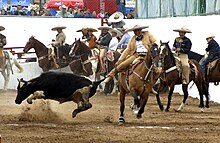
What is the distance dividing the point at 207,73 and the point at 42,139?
33.4 ft

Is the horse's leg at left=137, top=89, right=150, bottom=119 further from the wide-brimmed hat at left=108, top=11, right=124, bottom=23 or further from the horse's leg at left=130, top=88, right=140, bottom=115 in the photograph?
the wide-brimmed hat at left=108, top=11, right=124, bottom=23

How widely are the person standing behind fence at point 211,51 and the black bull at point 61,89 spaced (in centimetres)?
661

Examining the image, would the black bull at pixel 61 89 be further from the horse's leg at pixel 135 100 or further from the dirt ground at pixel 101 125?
the horse's leg at pixel 135 100

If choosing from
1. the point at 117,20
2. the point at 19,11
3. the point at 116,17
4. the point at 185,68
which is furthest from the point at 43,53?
the point at 185,68

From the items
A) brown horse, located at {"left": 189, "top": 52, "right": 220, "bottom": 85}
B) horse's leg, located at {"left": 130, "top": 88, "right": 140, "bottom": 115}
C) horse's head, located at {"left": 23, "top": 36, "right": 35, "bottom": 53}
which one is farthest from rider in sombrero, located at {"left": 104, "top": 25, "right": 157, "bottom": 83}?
horse's head, located at {"left": 23, "top": 36, "right": 35, "bottom": 53}

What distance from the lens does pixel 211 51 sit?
2094 cm

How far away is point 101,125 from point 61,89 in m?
1.22

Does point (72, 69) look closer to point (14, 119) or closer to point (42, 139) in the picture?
point (14, 119)

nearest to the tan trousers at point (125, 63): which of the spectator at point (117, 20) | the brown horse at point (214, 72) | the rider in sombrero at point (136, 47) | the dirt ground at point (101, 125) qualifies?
the rider in sombrero at point (136, 47)

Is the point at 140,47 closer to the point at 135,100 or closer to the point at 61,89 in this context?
the point at 135,100

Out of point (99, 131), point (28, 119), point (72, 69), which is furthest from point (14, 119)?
point (72, 69)

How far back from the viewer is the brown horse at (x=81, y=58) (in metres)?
25.8

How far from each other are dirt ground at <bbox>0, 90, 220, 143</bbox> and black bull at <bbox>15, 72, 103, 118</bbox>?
19.9 inches

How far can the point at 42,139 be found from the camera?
12.0 metres
